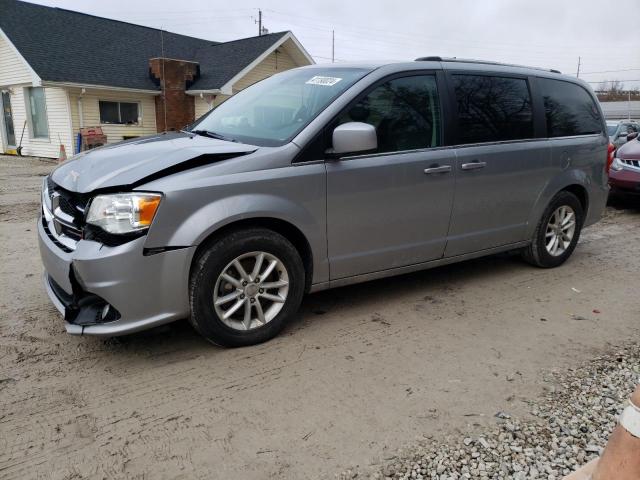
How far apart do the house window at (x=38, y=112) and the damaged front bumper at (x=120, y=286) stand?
1767 cm

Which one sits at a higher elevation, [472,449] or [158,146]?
[158,146]

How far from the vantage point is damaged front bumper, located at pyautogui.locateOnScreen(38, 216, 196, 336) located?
9.68ft

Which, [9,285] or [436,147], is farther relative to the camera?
[9,285]

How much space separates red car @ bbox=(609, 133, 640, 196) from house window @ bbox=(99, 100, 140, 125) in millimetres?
15905

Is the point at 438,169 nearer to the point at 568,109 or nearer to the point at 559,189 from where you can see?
the point at 559,189

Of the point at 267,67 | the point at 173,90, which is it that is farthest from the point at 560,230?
the point at 267,67

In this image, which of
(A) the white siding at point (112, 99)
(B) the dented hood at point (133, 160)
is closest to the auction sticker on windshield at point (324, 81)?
(B) the dented hood at point (133, 160)

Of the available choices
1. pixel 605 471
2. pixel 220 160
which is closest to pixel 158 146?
pixel 220 160

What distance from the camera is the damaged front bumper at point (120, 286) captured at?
9.68 ft

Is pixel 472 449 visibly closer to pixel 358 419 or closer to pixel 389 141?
pixel 358 419

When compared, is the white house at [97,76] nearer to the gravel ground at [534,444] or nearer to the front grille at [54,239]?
the front grille at [54,239]

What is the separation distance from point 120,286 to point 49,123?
17.6 metres

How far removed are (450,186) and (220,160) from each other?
1972mm

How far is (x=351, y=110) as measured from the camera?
145 inches
